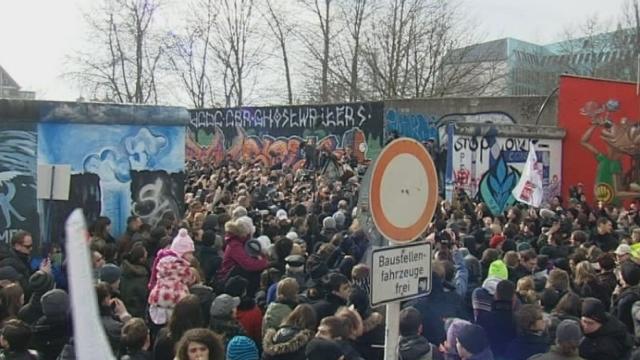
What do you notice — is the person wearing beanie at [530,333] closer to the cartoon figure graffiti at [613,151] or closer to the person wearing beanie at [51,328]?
the person wearing beanie at [51,328]

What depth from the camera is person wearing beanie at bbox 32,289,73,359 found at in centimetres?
582

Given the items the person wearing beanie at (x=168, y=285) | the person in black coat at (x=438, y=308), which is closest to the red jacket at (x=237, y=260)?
the person wearing beanie at (x=168, y=285)

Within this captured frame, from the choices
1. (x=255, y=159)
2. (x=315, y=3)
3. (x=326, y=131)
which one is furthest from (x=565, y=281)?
(x=315, y=3)

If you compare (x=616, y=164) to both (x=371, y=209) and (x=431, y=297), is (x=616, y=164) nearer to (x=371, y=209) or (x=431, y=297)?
(x=431, y=297)

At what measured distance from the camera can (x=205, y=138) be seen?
36.2 meters

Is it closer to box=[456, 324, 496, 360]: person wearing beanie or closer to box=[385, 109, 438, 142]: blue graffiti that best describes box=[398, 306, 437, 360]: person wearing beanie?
box=[456, 324, 496, 360]: person wearing beanie

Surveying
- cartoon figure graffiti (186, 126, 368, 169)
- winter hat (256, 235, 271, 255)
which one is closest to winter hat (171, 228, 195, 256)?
A: winter hat (256, 235, 271, 255)

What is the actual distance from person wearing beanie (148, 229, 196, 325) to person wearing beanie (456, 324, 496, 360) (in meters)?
2.58

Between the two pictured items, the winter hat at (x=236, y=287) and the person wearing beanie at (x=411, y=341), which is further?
the winter hat at (x=236, y=287)

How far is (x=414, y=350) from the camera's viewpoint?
5469 mm

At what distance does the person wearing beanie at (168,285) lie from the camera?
694 centimetres

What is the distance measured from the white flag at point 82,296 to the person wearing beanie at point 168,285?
198 inches

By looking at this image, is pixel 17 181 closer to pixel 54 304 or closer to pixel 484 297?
pixel 54 304

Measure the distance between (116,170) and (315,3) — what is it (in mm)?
32991
